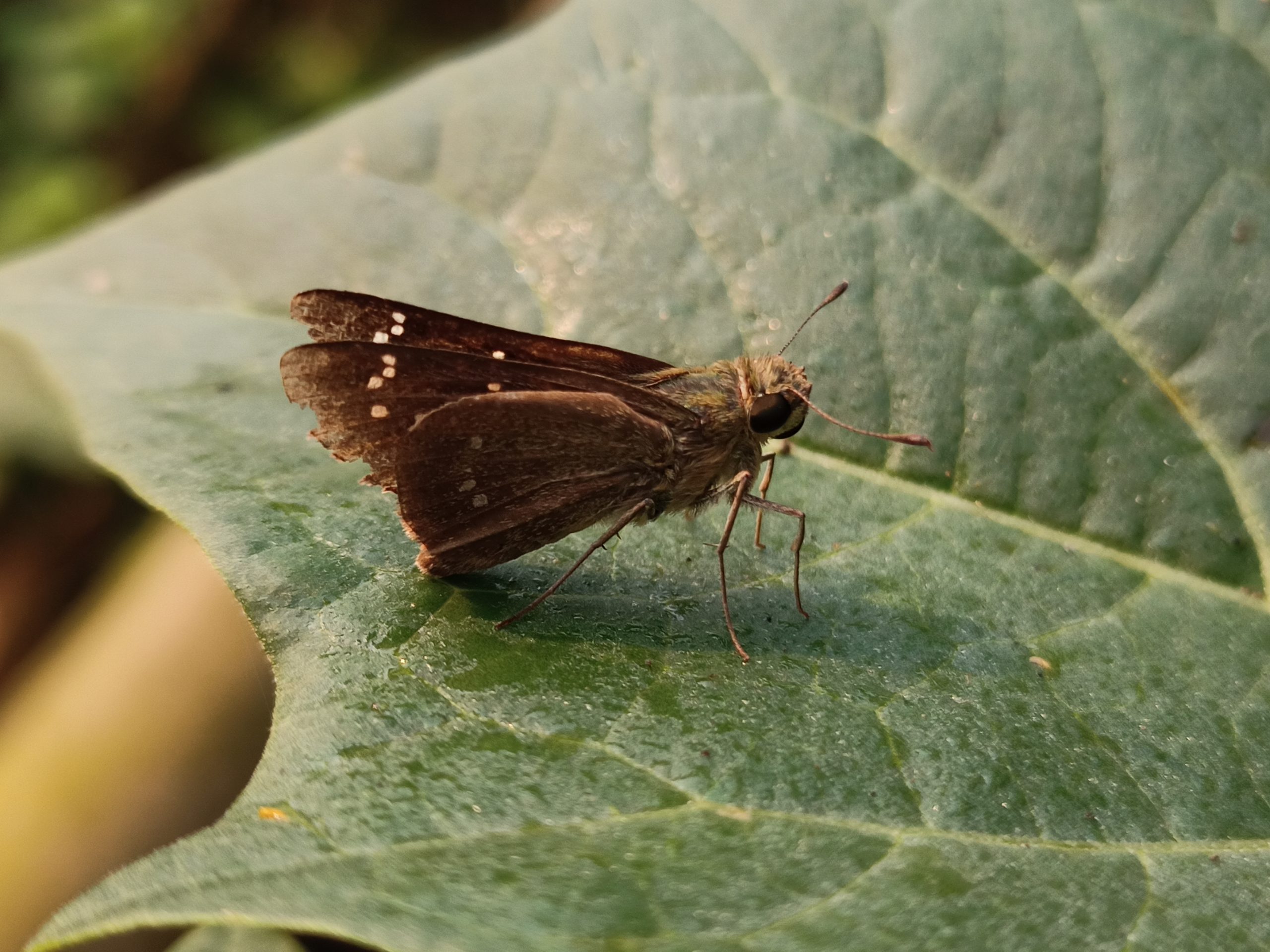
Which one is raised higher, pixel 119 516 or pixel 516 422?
pixel 119 516

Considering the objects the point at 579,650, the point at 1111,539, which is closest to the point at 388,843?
the point at 579,650

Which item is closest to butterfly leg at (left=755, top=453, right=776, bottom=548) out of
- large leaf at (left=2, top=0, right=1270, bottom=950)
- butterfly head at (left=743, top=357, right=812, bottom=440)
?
large leaf at (left=2, top=0, right=1270, bottom=950)

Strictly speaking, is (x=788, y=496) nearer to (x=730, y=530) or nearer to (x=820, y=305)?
(x=730, y=530)

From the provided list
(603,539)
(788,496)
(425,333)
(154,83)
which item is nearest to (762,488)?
(788,496)

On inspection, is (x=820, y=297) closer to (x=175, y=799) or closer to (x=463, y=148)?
(x=463, y=148)

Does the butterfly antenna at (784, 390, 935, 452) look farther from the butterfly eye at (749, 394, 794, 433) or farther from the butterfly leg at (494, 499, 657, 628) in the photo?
the butterfly leg at (494, 499, 657, 628)
